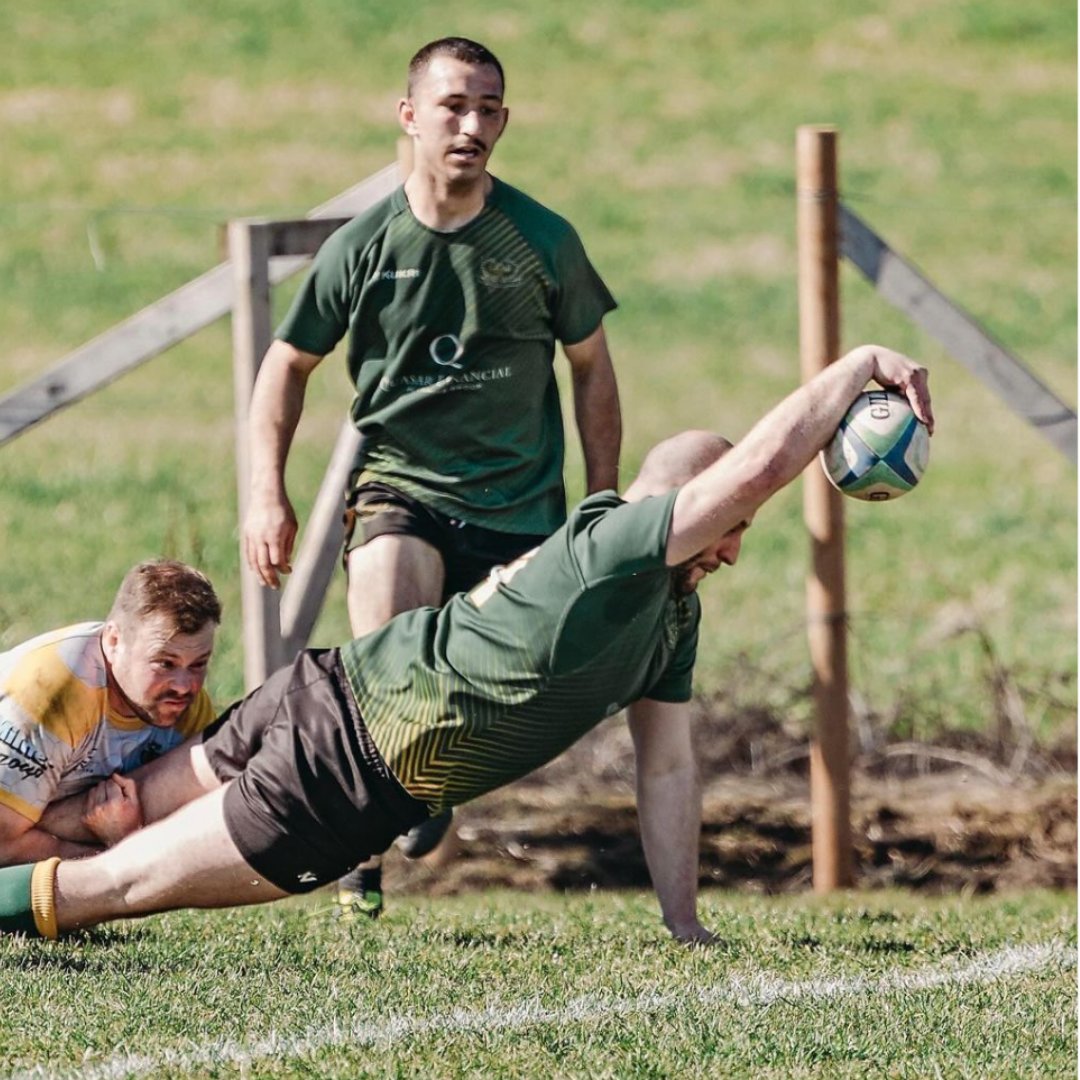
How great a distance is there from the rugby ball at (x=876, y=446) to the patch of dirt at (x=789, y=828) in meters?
2.95

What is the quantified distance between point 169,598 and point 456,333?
1.18 m

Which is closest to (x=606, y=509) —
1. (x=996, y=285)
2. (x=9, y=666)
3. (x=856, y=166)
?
(x=9, y=666)

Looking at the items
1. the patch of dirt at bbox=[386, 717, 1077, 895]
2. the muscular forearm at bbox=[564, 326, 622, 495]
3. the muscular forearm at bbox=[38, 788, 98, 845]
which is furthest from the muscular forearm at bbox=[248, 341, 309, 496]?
the patch of dirt at bbox=[386, 717, 1077, 895]

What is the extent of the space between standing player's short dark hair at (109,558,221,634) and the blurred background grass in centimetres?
236

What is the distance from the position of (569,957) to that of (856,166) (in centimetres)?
1806

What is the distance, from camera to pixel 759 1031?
5184 mm

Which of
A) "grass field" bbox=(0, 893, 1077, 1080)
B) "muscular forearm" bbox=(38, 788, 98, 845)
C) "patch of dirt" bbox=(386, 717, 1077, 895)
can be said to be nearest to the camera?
"grass field" bbox=(0, 893, 1077, 1080)

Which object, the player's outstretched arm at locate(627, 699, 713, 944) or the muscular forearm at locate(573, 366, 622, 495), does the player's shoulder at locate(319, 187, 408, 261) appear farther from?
the player's outstretched arm at locate(627, 699, 713, 944)

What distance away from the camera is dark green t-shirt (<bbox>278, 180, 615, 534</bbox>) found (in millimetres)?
6645

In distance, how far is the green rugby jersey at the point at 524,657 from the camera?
5379 millimetres

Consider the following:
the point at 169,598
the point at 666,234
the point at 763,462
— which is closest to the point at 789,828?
the point at 169,598

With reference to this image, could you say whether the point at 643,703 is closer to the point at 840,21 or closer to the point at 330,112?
the point at 330,112

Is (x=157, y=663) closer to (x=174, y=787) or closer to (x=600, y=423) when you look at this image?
(x=174, y=787)

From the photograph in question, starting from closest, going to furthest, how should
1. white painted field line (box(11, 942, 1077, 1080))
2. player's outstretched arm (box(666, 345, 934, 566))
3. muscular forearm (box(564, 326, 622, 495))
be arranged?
white painted field line (box(11, 942, 1077, 1080)) → player's outstretched arm (box(666, 345, 934, 566)) → muscular forearm (box(564, 326, 622, 495))
